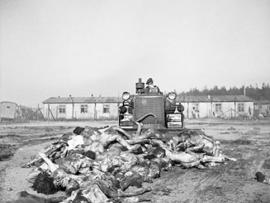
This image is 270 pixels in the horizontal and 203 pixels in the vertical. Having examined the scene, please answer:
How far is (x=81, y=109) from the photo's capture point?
45.6 metres

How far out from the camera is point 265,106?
58.3m

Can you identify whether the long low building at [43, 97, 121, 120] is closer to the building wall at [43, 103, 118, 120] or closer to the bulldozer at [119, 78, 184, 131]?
the building wall at [43, 103, 118, 120]

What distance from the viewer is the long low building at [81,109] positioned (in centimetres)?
4528

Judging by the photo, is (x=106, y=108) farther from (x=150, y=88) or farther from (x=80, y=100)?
(x=150, y=88)

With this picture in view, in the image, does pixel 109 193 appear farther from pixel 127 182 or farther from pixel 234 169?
pixel 234 169

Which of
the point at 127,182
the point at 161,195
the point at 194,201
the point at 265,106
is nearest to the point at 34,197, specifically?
the point at 127,182

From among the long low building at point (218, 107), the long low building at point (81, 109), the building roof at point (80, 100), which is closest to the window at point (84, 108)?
the long low building at point (81, 109)

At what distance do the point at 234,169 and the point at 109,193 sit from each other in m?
4.27

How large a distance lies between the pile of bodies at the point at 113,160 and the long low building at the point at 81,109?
36790 millimetres

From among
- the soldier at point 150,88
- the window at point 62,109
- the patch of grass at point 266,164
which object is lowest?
the patch of grass at point 266,164

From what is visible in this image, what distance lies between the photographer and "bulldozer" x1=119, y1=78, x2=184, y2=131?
33.0 ft

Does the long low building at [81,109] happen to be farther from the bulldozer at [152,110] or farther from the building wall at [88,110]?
the bulldozer at [152,110]

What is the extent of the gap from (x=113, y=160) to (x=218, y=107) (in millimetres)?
42512

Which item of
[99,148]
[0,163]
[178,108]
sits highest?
[178,108]
